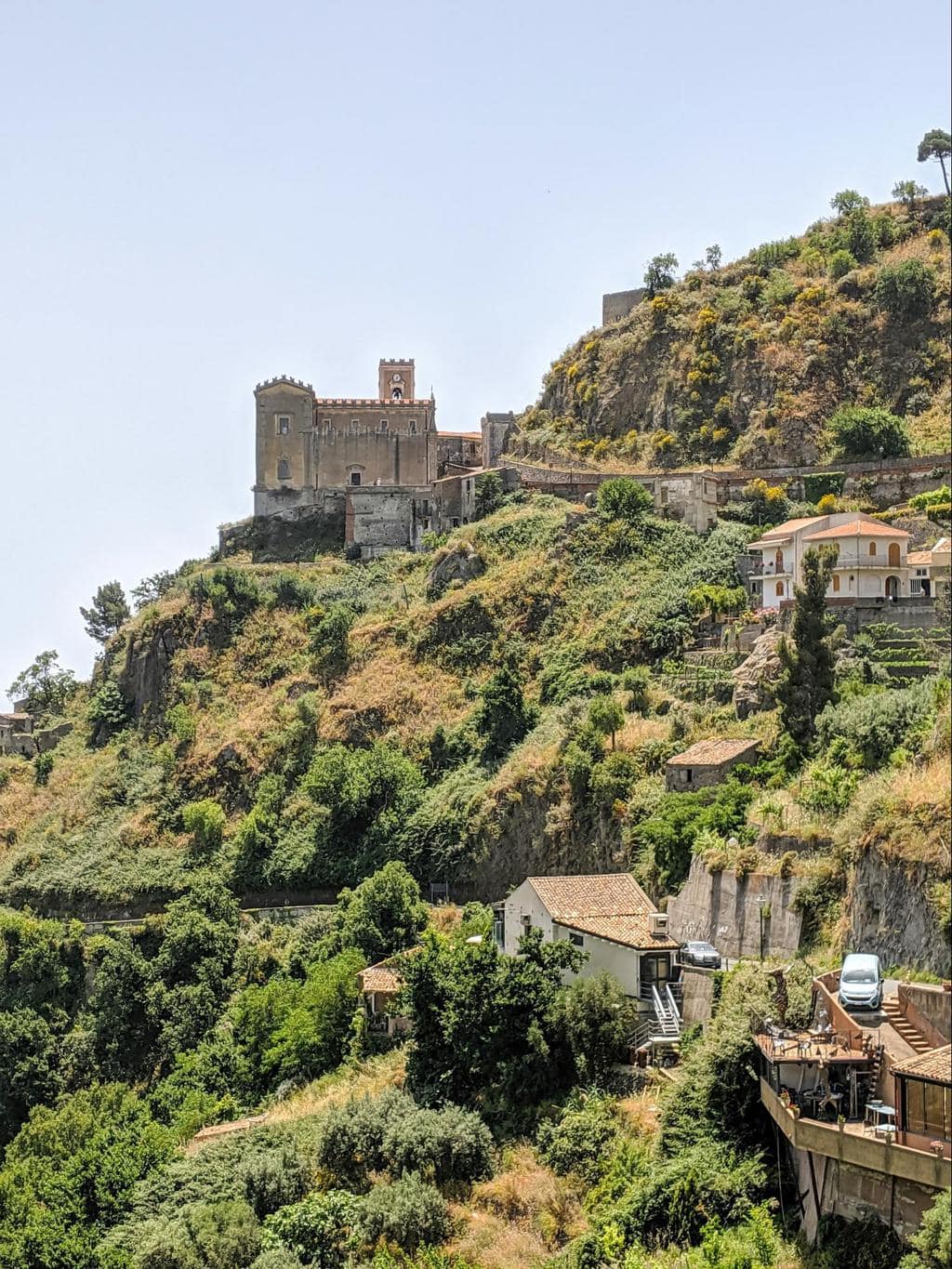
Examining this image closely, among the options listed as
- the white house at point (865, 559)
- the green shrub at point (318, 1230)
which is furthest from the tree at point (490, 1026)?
the white house at point (865, 559)

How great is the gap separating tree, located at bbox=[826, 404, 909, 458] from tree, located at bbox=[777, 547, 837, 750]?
78.5ft

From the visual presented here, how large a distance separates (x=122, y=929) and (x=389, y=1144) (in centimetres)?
2125

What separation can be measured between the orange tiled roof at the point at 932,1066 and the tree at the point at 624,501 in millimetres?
39579

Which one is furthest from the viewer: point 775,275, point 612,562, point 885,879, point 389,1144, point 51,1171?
point 775,275

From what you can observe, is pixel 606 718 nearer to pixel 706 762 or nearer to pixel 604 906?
pixel 706 762

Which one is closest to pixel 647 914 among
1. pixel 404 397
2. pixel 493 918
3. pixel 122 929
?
pixel 493 918

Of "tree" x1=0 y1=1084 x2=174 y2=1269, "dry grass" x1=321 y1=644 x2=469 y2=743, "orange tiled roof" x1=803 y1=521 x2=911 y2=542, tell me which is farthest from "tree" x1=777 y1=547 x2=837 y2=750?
"tree" x1=0 y1=1084 x2=174 y2=1269

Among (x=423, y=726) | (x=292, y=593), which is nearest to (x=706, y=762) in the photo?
(x=423, y=726)

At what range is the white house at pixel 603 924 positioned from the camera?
34281 mm

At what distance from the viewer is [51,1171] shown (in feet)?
131

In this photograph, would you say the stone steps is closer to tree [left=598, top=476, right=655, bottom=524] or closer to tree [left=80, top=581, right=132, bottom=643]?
tree [left=598, top=476, right=655, bottom=524]

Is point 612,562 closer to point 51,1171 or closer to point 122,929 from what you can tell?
point 122,929

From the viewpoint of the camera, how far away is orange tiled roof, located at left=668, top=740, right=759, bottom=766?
135 feet

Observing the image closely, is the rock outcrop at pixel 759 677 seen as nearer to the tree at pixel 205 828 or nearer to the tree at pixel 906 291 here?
the tree at pixel 205 828
